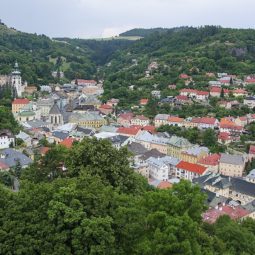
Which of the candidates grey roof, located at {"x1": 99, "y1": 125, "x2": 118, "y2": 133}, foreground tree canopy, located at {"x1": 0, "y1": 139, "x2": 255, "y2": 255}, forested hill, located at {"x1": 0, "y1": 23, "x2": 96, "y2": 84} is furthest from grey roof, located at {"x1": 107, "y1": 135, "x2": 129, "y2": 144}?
forested hill, located at {"x1": 0, "y1": 23, "x2": 96, "y2": 84}

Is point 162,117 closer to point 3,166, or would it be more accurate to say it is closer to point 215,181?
point 215,181

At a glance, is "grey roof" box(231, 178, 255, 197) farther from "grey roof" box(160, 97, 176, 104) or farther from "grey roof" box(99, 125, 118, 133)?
"grey roof" box(160, 97, 176, 104)

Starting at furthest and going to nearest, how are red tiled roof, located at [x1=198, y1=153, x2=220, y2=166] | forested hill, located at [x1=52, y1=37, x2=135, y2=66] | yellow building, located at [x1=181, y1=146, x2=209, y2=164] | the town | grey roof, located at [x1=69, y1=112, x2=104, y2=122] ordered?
forested hill, located at [x1=52, y1=37, x2=135, y2=66], grey roof, located at [x1=69, y1=112, x2=104, y2=122], yellow building, located at [x1=181, y1=146, x2=209, y2=164], red tiled roof, located at [x1=198, y1=153, x2=220, y2=166], the town

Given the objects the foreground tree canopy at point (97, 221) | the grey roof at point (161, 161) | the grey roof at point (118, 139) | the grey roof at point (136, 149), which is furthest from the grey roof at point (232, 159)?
the foreground tree canopy at point (97, 221)

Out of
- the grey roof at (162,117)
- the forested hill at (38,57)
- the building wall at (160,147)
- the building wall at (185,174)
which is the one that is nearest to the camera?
the building wall at (185,174)

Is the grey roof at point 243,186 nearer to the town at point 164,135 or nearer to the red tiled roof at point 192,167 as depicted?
the town at point 164,135

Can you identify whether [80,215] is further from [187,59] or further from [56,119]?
[187,59]

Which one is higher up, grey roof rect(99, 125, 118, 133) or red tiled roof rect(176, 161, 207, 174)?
grey roof rect(99, 125, 118, 133)
